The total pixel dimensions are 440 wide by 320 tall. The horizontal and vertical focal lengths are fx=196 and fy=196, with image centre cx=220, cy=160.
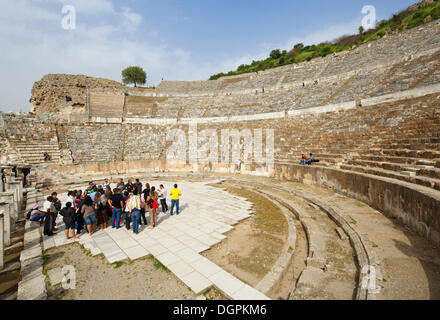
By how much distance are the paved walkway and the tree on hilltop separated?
48.3 metres

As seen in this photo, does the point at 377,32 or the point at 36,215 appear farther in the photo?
the point at 377,32

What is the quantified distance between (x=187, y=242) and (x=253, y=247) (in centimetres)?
202

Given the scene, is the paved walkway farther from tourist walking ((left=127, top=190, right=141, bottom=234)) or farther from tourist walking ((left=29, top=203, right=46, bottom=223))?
tourist walking ((left=29, top=203, right=46, bottom=223))

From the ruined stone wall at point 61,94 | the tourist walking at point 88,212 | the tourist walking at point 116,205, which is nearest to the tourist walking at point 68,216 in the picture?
the tourist walking at point 88,212

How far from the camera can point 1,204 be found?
640 centimetres

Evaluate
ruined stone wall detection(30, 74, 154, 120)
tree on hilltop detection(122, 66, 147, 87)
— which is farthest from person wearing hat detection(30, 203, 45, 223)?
tree on hilltop detection(122, 66, 147, 87)

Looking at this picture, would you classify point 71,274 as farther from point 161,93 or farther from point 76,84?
point 76,84

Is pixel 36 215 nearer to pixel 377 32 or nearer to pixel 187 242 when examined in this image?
pixel 187 242

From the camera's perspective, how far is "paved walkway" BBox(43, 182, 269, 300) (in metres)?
4.21

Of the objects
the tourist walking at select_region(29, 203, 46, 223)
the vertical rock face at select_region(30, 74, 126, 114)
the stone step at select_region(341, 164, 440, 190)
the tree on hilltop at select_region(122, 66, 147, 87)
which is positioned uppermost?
the tree on hilltop at select_region(122, 66, 147, 87)

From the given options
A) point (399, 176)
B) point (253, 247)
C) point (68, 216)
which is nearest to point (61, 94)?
point (68, 216)

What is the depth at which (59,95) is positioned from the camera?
28938 millimetres

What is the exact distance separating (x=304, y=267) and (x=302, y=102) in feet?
73.5
